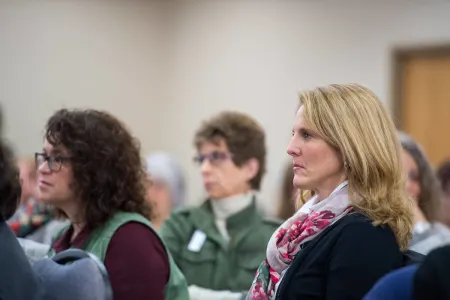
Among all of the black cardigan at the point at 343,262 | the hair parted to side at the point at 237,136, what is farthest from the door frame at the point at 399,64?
the black cardigan at the point at 343,262

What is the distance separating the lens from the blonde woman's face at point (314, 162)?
2.04 meters

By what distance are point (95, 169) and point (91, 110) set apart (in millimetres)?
227

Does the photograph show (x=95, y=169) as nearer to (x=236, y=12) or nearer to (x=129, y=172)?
(x=129, y=172)

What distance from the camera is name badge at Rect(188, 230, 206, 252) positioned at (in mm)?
3281

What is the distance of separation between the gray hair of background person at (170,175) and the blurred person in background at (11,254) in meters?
2.84

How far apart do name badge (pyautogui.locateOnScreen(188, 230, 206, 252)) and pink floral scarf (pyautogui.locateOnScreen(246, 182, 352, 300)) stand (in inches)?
44.6

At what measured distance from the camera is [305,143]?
2059mm

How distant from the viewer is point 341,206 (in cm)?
199

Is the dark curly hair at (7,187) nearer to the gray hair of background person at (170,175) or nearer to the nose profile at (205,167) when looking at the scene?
the nose profile at (205,167)

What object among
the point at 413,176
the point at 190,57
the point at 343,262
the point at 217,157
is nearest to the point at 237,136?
the point at 217,157

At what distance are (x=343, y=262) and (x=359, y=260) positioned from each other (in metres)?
0.04

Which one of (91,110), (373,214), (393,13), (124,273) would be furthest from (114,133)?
(393,13)

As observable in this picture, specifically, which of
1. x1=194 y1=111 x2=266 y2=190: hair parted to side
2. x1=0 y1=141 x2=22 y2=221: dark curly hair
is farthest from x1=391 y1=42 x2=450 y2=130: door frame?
x1=0 y1=141 x2=22 y2=221: dark curly hair

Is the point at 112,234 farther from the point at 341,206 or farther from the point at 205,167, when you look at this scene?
the point at 205,167
